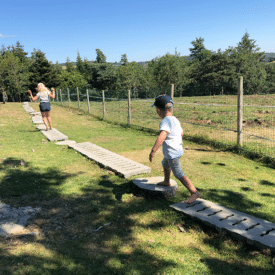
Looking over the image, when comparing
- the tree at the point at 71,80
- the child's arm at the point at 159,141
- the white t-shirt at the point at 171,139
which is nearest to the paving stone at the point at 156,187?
the white t-shirt at the point at 171,139

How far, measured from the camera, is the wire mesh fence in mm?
7445

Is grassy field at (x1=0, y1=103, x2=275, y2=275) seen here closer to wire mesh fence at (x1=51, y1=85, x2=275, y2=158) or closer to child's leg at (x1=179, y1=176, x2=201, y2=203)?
child's leg at (x1=179, y1=176, x2=201, y2=203)

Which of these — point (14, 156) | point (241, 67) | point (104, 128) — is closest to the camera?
point (14, 156)

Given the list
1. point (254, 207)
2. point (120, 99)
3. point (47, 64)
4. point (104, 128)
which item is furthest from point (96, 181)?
point (47, 64)

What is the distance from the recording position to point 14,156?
629 cm

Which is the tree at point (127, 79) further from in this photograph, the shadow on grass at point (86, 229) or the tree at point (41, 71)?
the shadow on grass at point (86, 229)

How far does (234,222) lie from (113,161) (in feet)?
10.9

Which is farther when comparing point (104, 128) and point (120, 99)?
point (120, 99)

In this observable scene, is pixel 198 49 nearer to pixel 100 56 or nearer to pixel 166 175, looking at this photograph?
pixel 100 56

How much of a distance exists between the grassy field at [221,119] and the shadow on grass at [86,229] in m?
3.87

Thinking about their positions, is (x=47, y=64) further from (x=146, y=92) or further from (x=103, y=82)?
(x=146, y=92)

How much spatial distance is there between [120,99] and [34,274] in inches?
441

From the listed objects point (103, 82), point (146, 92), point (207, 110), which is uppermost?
point (103, 82)

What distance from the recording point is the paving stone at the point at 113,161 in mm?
5016
